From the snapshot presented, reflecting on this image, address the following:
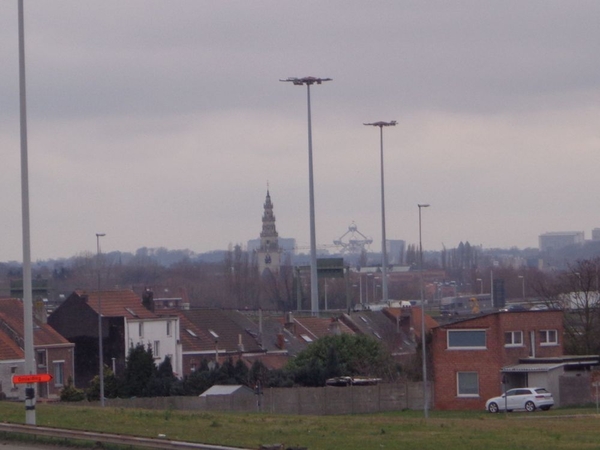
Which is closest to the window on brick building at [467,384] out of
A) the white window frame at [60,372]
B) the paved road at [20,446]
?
the white window frame at [60,372]

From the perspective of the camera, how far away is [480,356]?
5853 cm

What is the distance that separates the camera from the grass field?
68.1 feet

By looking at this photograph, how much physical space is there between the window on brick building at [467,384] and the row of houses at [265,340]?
5 centimetres

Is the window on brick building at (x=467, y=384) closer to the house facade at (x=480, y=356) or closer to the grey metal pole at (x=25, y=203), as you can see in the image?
the house facade at (x=480, y=356)

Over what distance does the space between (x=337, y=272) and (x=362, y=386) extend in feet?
160

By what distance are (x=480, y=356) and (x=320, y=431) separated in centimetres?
3637

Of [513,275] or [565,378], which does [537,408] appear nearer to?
[565,378]

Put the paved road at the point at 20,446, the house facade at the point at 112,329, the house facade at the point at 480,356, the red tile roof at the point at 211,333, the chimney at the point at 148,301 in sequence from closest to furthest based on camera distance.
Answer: the paved road at the point at 20,446
the house facade at the point at 480,356
the house facade at the point at 112,329
the red tile roof at the point at 211,333
the chimney at the point at 148,301

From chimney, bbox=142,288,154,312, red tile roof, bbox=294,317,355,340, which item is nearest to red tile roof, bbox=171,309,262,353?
chimney, bbox=142,288,154,312

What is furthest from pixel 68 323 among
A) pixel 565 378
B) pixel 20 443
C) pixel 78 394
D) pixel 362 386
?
pixel 20 443

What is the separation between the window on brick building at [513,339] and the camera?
58844 mm

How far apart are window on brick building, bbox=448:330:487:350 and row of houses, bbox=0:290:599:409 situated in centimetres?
5

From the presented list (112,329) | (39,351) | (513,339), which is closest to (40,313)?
(112,329)

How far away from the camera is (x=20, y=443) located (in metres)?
21.5
